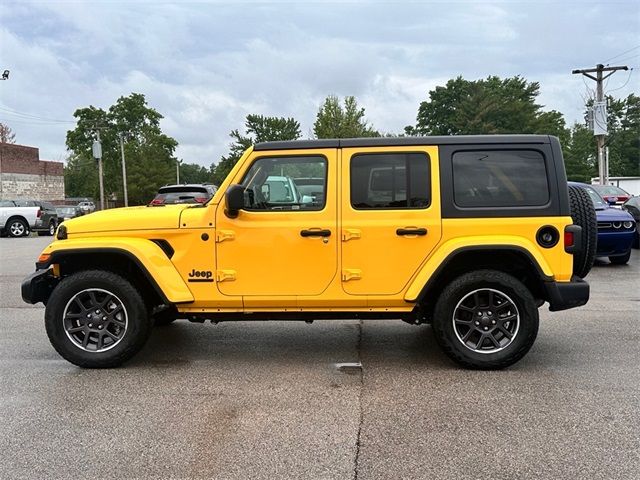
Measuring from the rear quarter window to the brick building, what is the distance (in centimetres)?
4266

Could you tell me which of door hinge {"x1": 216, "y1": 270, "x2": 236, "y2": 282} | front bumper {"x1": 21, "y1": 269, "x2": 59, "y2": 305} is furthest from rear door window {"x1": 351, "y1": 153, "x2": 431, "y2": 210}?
front bumper {"x1": 21, "y1": 269, "x2": 59, "y2": 305}

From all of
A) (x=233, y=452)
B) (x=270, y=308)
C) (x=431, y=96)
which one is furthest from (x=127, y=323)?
(x=431, y=96)

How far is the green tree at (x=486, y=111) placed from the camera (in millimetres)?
62359

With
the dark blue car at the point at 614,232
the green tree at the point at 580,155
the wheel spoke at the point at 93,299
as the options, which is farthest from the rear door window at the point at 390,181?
the green tree at the point at 580,155

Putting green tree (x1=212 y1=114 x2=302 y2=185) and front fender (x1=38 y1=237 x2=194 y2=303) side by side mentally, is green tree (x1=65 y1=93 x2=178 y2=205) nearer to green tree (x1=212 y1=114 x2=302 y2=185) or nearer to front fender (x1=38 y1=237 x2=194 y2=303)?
green tree (x1=212 y1=114 x2=302 y2=185)

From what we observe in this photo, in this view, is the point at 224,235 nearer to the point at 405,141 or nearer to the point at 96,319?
the point at 96,319

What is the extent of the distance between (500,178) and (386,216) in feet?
3.30

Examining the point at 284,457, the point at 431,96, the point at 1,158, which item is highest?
the point at 431,96

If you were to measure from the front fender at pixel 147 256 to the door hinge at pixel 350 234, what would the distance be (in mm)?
1387

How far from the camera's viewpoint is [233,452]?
11.3 feet

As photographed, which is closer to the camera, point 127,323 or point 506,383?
point 506,383

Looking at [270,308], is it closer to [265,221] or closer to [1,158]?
[265,221]

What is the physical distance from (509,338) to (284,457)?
236cm

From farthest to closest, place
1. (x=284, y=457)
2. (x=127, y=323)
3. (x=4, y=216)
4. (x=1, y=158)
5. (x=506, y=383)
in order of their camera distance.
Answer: (x=1, y=158) < (x=4, y=216) < (x=127, y=323) < (x=506, y=383) < (x=284, y=457)
